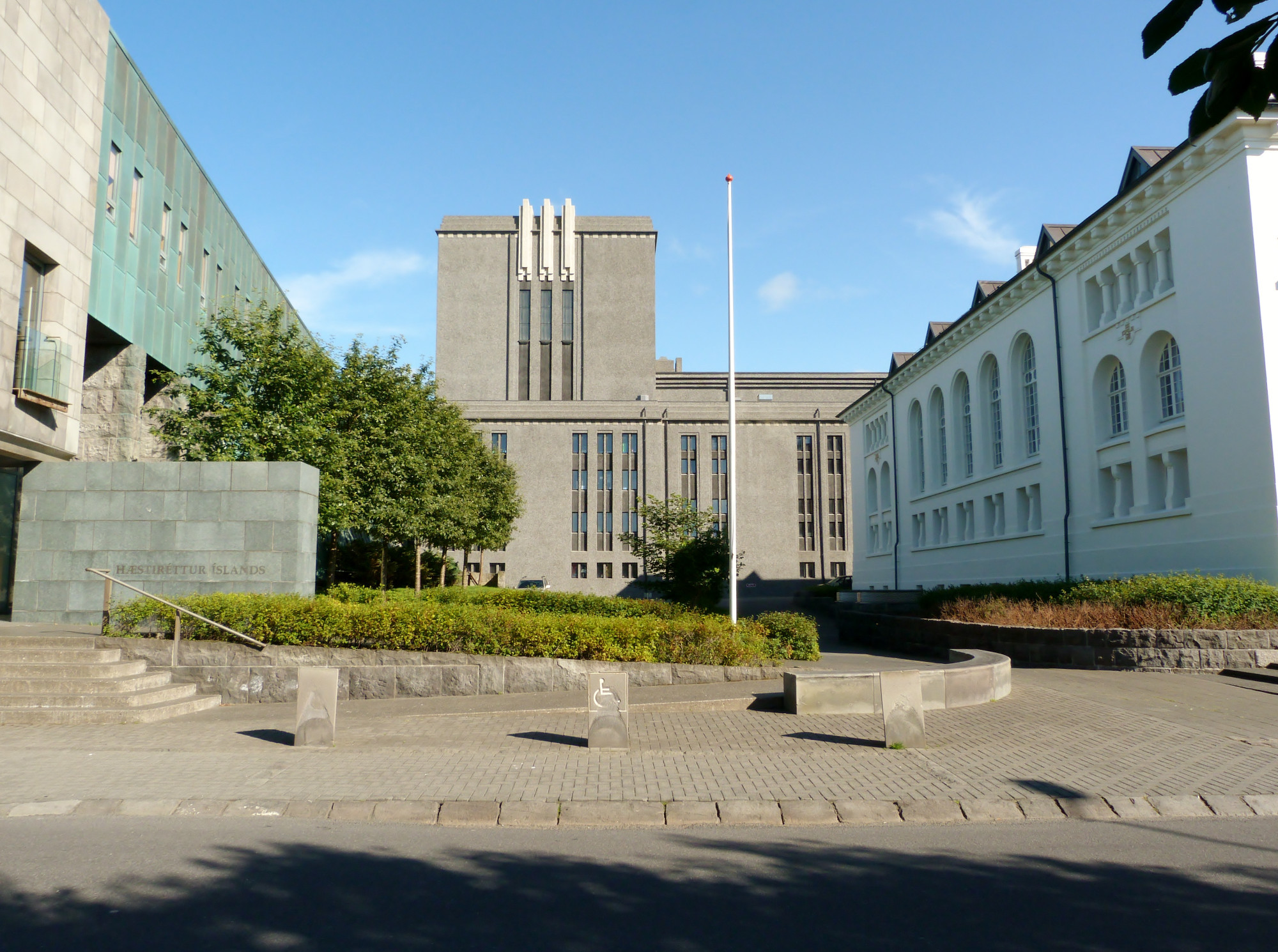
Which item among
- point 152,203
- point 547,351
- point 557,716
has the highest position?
point 547,351

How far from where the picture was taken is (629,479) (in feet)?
220

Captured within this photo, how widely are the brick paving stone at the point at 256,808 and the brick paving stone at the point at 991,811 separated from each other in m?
5.37

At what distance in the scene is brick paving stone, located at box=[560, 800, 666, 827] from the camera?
7.05m

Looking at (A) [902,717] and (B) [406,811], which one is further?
(A) [902,717]

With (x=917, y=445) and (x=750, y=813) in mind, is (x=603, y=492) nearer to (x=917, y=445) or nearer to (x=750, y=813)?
(x=917, y=445)

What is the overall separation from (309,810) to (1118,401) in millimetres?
27978

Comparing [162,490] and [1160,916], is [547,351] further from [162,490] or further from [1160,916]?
[1160,916]

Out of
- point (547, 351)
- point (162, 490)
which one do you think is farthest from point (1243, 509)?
point (547, 351)

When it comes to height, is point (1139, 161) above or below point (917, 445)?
above

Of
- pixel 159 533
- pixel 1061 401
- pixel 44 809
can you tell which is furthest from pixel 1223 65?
pixel 1061 401

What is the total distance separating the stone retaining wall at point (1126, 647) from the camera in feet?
52.9

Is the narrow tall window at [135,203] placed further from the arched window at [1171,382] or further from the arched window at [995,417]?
the arched window at [995,417]

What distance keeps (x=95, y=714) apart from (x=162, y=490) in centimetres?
566

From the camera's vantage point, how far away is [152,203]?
24.3 m
